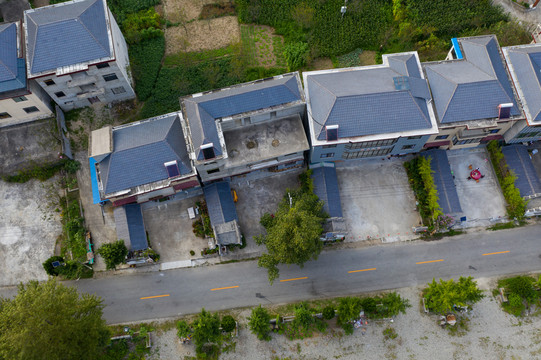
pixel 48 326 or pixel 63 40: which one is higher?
pixel 63 40

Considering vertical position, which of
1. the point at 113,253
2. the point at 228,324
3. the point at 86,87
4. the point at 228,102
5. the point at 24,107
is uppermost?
the point at 86,87

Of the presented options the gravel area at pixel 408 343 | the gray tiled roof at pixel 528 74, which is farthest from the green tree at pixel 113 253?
the gray tiled roof at pixel 528 74

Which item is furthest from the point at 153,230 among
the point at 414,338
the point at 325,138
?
the point at 414,338

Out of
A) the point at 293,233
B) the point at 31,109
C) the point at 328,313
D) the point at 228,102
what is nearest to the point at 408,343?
the point at 328,313

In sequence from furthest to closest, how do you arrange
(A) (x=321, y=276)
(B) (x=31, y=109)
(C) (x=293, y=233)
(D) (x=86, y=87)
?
(D) (x=86, y=87) < (B) (x=31, y=109) < (A) (x=321, y=276) < (C) (x=293, y=233)

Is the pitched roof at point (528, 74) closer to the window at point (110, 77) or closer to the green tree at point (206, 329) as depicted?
the green tree at point (206, 329)

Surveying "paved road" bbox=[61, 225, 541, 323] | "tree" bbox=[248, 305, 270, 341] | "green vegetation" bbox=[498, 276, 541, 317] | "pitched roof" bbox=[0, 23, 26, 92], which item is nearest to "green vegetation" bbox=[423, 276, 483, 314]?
"paved road" bbox=[61, 225, 541, 323]

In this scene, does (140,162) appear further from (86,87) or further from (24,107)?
(24,107)
